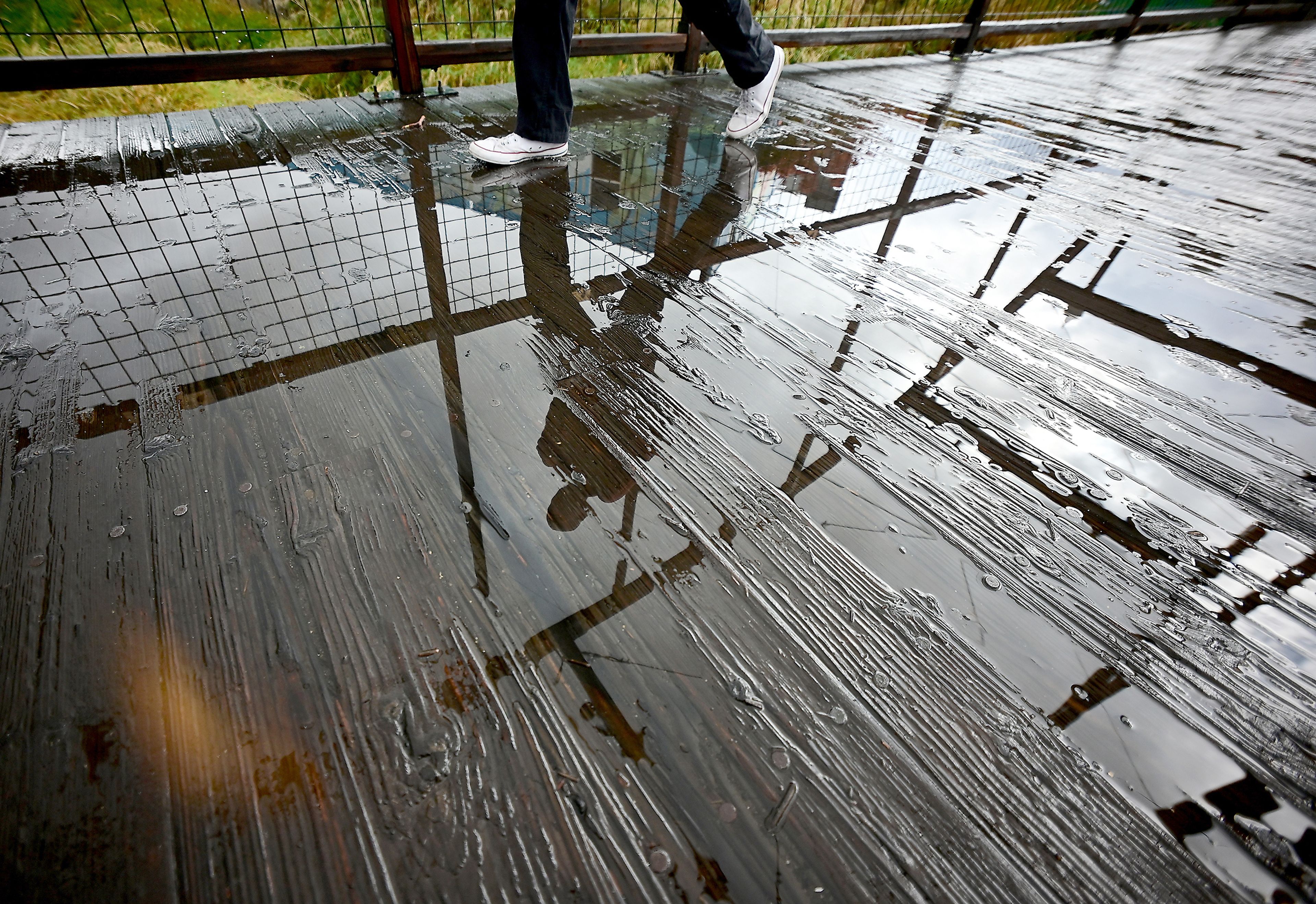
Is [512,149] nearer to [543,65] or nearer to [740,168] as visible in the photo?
[543,65]

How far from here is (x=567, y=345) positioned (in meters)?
1.08

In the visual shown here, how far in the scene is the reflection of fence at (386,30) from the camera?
72.5 inches

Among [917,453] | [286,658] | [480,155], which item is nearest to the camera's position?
[286,658]

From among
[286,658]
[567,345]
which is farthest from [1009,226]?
[286,658]

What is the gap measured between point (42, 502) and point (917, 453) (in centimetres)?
124

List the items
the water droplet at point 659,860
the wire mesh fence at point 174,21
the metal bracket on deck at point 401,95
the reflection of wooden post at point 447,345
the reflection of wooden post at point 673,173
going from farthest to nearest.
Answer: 1. the wire mesh fence at point 174,21
2. the metal bracket on deck at point 401,95
3. the reflection of wooden post at point 673,173
4. the reflection of wooden post at point 447,345
5. the water droplet at point 659,860

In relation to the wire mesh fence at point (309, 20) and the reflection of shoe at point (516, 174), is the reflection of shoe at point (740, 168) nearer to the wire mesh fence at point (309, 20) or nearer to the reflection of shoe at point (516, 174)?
the reflection of shoe at point (516, 174)

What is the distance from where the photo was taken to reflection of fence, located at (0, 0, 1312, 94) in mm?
1842

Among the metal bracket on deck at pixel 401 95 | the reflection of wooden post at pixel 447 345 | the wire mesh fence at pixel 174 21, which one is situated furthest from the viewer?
the wire mesh fence at pixel 174 21

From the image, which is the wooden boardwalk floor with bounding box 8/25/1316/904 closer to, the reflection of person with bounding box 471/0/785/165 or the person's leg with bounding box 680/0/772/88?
the reflection of person with bounding box 471/0/785/165

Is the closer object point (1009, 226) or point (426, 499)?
point (426, 499)

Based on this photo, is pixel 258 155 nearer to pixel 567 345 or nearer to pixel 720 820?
pixel 567 345

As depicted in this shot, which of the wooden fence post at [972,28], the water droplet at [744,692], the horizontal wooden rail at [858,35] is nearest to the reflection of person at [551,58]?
the horizontal wooden rail at [858,35]

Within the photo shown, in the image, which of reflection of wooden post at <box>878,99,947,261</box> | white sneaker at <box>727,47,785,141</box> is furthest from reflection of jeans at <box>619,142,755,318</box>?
reflection of wooden post at <box>878,99,947,261</box>
